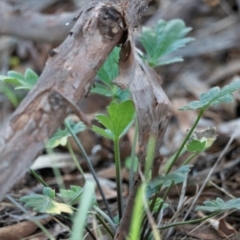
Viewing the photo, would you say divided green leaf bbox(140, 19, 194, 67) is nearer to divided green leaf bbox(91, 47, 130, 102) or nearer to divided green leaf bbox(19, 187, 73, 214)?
divided green leaf bbox(91, 47, 130, 102)

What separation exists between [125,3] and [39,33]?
1239 millimetres

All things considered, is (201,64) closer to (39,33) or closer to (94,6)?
(39,33)

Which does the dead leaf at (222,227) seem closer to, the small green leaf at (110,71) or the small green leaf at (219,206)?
the small green leaf at (219,206)

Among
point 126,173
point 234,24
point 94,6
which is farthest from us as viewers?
point 234,24

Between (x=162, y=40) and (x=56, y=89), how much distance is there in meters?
0.48

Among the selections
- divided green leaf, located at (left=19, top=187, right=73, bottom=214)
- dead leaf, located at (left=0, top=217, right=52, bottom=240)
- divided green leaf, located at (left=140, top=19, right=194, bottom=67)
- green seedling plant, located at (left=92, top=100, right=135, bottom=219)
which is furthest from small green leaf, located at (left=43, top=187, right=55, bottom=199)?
divided green leaf, located at (left=140, top=19, right=194, bottom=67)

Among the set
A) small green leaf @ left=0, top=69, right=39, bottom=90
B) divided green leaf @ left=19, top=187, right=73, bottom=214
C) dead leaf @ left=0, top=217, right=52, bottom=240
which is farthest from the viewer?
dead leaf @ left=0, top=217, right=52, bottom=240

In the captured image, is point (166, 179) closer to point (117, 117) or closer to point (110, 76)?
point (117, 117)

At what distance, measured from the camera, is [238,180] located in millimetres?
1276

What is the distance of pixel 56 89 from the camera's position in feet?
2.05

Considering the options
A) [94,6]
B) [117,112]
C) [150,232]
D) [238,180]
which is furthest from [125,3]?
[238,180]

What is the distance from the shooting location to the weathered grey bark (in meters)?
0.60

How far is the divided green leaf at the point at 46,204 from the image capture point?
719 millimetres

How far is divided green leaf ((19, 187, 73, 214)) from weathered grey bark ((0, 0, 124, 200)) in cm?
12
